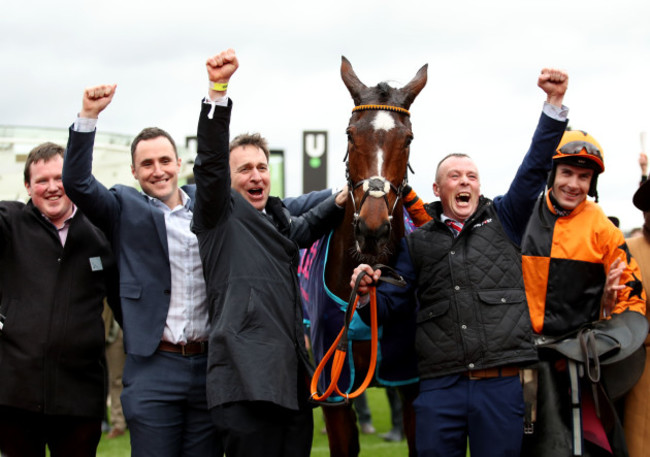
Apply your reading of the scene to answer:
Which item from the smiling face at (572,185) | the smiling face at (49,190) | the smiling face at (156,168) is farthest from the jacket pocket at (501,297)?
the smiling face at (49,190)

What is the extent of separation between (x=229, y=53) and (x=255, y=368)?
4.62 feet

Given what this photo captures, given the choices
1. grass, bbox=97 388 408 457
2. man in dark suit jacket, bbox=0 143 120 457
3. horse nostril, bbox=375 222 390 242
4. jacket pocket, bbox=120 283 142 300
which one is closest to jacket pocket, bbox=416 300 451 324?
horse nostril, bbox=375 222 390 242

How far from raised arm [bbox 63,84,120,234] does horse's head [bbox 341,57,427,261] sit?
1.33 metres

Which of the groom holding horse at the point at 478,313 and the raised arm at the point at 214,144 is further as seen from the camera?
the groom holding horse at the point at 478,313

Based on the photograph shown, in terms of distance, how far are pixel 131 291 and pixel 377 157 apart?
1459 mm

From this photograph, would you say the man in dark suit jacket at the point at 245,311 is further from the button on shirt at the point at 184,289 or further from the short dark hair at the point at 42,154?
the short dark hair at the point at 42,154

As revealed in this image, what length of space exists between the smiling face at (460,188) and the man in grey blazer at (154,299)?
1.39m

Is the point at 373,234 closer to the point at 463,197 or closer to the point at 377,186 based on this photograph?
the point at 377,186

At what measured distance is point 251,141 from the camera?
390 cm

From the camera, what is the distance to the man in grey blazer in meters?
3.47

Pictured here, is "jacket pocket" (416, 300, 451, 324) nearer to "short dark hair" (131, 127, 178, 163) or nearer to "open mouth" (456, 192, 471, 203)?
"open mouth" (456, 192, 471, 203)

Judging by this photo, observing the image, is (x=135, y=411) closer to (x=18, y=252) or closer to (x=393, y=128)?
(x=18, y=252)

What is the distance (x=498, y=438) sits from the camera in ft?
11.5

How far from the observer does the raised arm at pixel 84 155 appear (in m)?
3.48
